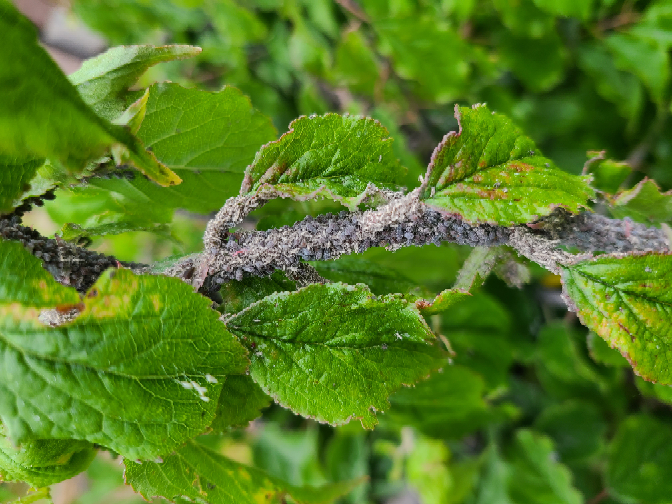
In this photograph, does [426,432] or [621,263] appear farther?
[426,432]

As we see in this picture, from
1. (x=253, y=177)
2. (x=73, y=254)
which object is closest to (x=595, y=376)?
(x=253, y=177)

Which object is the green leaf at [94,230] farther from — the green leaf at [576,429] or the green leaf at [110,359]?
the green leaf at [576,429]

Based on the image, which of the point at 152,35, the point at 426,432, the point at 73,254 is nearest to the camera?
the point at 73,254

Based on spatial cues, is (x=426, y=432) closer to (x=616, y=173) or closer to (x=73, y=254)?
(x=616, y=173)

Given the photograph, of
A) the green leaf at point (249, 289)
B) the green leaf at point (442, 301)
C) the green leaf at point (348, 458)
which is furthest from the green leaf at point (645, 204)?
the green leaf at point (348, 458)

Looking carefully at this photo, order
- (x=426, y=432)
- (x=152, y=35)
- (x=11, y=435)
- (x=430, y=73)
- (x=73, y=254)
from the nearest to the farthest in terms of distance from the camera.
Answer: (x=11, y=435)
(x=73, y=254)
(x=426, y=432)
(x=430, y=73)
(x=152, y=35)

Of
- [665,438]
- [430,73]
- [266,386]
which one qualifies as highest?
[430,73]

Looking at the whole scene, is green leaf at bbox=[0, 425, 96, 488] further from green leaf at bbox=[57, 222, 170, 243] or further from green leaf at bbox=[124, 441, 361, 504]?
green leaf at bbox=[57, 222, 170, 243]

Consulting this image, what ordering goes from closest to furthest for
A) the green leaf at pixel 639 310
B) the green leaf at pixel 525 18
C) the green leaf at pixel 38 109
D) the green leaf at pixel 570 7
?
the green leaf at pixel 38 109 < the green leaf at pixel 639 310 < the green leaf at pixel 570 7 < the green leaf at pixel 525 18
